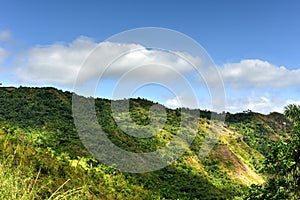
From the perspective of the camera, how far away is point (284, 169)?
34.3 feet

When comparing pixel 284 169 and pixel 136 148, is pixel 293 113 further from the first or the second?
pixel 136 148

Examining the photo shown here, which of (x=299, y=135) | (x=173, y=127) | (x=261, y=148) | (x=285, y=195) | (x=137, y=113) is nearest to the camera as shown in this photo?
(x=285, y=195)

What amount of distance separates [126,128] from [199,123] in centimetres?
2337

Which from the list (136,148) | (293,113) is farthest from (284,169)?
(136,148)

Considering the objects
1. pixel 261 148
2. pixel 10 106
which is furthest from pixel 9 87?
pixel 261 148

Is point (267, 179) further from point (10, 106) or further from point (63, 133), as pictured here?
point (10, 106)

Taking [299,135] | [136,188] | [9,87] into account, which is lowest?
[136,188]

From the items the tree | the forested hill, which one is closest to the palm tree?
the tree

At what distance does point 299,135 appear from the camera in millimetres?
10758

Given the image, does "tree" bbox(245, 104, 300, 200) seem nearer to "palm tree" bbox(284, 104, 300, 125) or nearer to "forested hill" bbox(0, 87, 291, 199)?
"palm tree" bbox(284, 104, 300, 125)

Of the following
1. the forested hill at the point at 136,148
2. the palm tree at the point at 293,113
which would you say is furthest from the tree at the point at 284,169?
the forested hill at the point at 136,148

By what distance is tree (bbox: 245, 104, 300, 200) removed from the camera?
33.3ft

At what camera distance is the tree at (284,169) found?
10.1 meters

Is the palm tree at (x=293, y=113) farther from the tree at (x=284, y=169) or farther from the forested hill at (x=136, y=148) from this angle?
the forested hill at (x=136, y=148)
